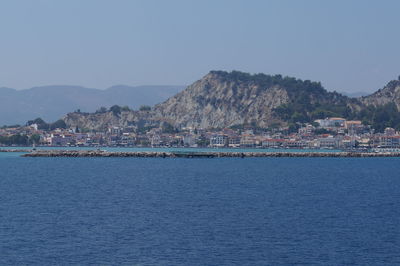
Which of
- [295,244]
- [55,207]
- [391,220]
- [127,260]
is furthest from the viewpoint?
[55,207]

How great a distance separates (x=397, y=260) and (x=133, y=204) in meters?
24.9

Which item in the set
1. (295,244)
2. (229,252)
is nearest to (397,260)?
(295,244)

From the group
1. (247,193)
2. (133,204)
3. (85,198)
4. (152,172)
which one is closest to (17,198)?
(85,198)

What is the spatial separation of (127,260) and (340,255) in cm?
1058

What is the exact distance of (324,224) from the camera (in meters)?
46.7

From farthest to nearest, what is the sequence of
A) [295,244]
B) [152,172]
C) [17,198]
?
[152,172], [17,198], [295,244]

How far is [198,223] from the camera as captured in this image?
153 ft

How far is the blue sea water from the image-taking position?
3728cm

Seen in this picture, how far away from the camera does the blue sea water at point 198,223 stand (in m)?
37.3

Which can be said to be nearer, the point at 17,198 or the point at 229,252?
the point at 229,252

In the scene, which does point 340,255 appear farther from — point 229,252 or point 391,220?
point 391,220

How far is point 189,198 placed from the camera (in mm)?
61469

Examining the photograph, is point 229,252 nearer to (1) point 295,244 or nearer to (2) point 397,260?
(1) point 295,244

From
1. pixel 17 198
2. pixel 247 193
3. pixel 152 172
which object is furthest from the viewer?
pixel 152 172
